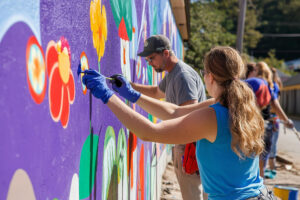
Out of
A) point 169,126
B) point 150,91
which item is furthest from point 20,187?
point 150,91

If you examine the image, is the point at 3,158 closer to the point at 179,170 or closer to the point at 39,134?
the point at 39,134

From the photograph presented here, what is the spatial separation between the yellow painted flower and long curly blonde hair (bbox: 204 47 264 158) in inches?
23.5

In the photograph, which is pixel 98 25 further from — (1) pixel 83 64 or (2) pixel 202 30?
(2) pixel 202 30

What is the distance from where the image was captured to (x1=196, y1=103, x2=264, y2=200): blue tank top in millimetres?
2113

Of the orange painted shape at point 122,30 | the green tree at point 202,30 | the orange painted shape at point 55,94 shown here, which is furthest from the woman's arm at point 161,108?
the green tree at point 202,30

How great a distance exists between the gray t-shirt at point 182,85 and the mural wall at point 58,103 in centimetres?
87

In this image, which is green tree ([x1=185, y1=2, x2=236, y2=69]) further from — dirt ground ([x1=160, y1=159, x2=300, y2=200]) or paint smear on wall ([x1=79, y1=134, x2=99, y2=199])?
paint smear on wall ([x1=79, y1=134, x2=99, y2=199])

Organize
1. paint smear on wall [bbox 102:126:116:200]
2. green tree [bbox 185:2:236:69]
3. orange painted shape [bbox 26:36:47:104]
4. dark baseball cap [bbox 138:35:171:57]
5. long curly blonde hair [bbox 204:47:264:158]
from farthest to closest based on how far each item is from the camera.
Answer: green tree [bbox 185:2:236:69]
dark baseball cap [bbox 138:35:171:57]
paint smear on wall [bbox 102:126:116:200]
long curly blonde hair [bbox 204:47:264:158]
orange painted shape [bbox 26:36:47:104]

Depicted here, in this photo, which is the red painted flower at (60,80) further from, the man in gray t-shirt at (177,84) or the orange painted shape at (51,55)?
the man in gray t-shirt at (177,84)

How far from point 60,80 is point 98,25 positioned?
659 millimetres

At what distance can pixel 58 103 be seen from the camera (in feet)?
4.79

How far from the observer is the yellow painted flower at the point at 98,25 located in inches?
76.8

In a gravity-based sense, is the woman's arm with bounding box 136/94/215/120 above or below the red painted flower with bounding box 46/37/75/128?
below

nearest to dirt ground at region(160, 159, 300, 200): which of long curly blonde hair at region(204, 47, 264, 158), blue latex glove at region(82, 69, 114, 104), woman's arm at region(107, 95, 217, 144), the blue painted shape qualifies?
long curly blonde hair at region(204, 47, 264, 158)
